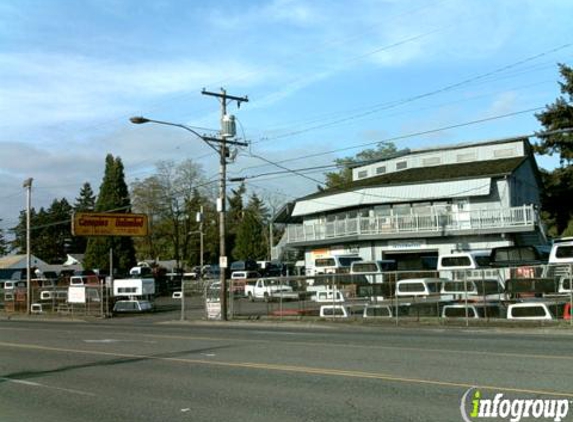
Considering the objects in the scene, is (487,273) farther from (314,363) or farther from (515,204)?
(515,204)

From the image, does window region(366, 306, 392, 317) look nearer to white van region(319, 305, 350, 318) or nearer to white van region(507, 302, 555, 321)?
white van region(319, 305, 350, 318)

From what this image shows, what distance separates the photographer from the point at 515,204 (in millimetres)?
46219

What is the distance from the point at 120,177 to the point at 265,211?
44.2 meters

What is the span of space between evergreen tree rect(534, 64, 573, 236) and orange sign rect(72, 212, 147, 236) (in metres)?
34.9

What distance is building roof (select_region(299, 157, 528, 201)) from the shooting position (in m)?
45.1

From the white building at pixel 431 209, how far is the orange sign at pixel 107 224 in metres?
12.3

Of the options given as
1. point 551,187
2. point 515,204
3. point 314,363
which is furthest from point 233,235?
point 314,363

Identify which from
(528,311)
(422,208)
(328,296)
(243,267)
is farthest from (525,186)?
(528,311)

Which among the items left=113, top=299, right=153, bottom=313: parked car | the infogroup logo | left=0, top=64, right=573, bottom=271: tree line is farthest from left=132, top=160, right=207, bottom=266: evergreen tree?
the infogroup logo

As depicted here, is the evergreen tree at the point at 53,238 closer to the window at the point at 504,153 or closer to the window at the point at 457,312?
the window at the point at 504,153

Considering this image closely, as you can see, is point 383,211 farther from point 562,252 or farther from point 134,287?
point 562,252

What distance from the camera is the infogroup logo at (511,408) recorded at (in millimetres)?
7659

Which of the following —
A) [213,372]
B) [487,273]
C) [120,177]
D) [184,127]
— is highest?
[120,177]

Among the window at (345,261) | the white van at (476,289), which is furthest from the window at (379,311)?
the window at (345,261)
